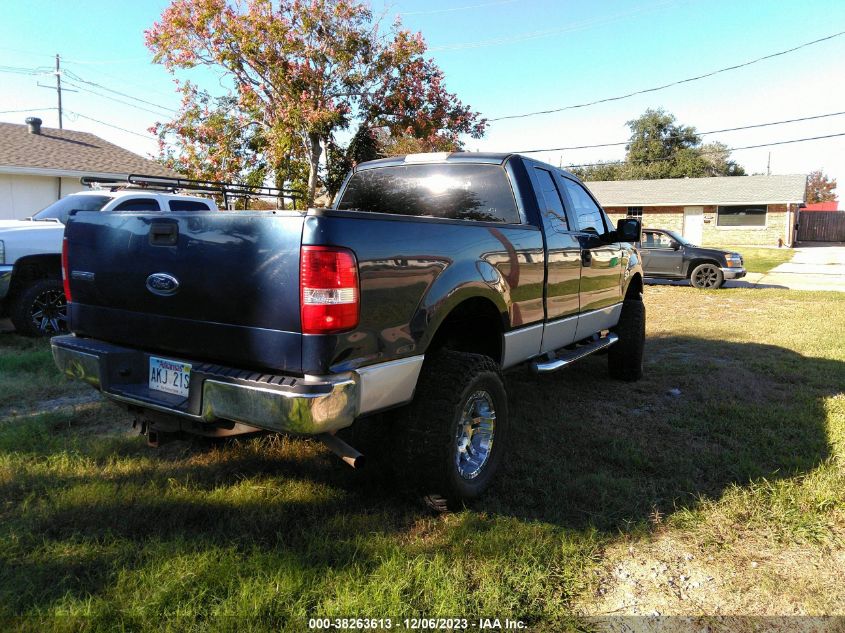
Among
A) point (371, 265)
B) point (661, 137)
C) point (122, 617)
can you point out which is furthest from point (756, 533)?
point (661, 137)

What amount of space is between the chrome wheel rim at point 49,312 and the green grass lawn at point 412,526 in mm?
2847

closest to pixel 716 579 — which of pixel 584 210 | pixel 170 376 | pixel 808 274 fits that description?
pixel 170 376

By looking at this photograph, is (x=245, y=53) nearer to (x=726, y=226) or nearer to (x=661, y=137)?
(x=726, y=226)

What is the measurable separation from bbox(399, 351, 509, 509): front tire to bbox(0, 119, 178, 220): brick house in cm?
1528

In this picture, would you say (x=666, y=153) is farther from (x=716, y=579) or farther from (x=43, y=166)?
(x=716, y=579)

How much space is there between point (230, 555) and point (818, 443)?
13.1ft

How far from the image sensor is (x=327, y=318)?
2.35m

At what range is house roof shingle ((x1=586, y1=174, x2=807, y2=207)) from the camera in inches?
1206

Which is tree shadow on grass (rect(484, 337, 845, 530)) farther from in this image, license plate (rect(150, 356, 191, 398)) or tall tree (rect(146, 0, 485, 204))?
tall tree (rect(146, 0, 485, 204))

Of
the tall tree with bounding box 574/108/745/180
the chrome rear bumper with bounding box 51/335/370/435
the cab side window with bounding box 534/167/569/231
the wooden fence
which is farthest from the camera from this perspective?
the tall tree with bounding box 574/108/745/180

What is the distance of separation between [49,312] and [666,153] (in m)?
54.7

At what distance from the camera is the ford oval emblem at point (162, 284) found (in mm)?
2709

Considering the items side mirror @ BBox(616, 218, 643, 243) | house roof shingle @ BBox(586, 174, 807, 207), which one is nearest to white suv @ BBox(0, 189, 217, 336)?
side mirror @ BBox(616, 218, 643, 243)

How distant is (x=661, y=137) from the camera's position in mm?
52344
